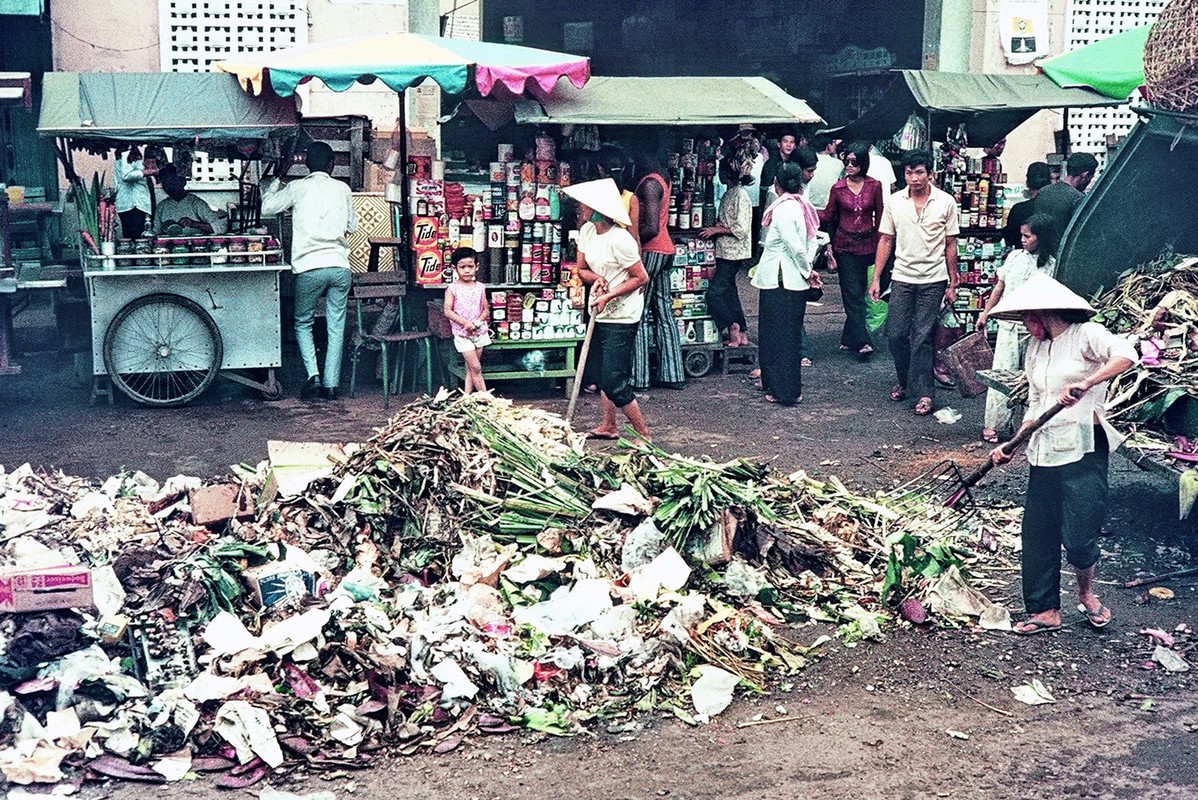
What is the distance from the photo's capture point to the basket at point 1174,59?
8.10 m

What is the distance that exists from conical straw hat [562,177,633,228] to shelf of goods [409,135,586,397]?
1970mm

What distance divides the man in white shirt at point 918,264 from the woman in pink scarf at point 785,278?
62 centimetres

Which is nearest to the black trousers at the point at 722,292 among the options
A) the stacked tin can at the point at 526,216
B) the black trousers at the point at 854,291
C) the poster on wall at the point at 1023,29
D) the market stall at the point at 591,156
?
the market stall at the point at 591,156

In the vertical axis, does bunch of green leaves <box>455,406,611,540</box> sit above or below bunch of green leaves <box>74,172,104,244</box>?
below

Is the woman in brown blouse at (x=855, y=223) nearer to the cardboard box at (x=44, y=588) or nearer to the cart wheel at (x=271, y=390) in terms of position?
the cart wheel at (x=271, y=390)

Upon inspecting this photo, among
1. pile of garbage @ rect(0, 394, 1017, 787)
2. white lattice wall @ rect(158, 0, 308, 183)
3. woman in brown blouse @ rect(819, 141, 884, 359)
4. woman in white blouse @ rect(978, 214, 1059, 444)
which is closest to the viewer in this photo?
pile of garbage @ rect(0, 394, 1017, 787)

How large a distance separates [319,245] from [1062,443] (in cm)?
635

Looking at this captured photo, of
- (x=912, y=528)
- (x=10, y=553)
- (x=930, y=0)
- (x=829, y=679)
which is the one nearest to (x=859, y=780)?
(x=829, y=679)

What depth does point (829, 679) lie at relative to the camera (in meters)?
Result: 6.26

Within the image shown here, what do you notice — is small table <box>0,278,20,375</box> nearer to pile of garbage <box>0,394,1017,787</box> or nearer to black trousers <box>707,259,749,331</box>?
→ pile of garbage <box>0,394,1017,787</box>

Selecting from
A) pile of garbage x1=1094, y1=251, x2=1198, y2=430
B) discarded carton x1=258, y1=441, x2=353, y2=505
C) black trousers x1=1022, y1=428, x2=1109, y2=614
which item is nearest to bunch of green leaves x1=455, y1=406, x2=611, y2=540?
Answer: discarded carton x1=258, y1=441, x2=353, y2=505

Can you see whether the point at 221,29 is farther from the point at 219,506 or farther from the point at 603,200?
the point at 219,506

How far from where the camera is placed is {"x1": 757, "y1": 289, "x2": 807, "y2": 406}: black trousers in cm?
1118

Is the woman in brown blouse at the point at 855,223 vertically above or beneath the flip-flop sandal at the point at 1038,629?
above
